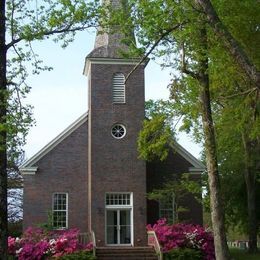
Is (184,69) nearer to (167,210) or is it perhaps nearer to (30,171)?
(167,210)

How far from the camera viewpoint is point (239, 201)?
3997cm

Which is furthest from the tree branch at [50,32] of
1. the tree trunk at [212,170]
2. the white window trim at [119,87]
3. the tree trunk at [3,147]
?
the white window trim at [119,87]

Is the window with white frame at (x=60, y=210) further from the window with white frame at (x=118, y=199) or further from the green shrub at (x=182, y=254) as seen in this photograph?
the green shrub at (x=182, y=254)

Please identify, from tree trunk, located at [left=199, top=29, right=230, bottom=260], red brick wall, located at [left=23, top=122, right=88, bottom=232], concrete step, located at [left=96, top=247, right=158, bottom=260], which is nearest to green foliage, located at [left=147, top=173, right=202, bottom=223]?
concrete step, located at [left=96, top=247, right=158, bottom=260]

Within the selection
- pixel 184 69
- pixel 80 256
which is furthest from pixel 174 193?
pixel 184 69

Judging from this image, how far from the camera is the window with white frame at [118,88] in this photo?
30.7 metres

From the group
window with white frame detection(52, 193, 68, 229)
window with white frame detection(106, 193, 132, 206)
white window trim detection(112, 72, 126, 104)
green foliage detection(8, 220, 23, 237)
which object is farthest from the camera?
→ green foliage detection(8, 220, 23, 237)

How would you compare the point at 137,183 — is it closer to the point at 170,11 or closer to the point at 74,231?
the point at 74,231

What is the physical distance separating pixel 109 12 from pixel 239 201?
25811mm

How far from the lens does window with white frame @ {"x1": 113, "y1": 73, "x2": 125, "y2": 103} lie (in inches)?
1210

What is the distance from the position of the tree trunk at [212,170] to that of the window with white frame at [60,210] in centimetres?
1482

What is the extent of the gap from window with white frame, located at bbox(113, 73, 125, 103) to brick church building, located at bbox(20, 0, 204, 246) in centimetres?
3

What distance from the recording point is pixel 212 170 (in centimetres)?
1711

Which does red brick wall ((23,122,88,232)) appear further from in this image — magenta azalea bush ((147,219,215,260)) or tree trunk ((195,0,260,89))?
tree trunk ((195,0,260,89))
